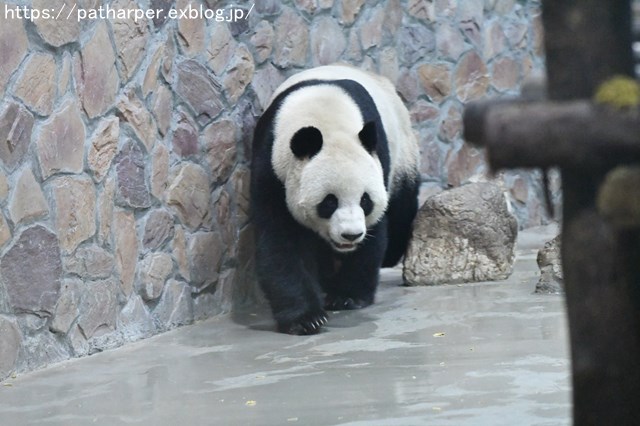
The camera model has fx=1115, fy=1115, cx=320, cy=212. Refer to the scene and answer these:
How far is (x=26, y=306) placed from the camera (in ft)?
15.4

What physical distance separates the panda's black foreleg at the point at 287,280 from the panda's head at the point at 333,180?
5.3 inches

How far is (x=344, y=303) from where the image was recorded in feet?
20.2

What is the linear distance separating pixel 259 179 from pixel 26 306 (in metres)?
1.59

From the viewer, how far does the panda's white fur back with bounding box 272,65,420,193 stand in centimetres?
592

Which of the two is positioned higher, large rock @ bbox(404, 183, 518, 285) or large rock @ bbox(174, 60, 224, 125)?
large rock @ bbox(174, 60, 224, 125)

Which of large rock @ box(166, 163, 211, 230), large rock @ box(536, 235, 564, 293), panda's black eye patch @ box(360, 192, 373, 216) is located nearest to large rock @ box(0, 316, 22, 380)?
large rock @ box(166, 163, 211, 230)

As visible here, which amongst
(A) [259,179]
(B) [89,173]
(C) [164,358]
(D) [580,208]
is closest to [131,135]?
(B) [89,173]

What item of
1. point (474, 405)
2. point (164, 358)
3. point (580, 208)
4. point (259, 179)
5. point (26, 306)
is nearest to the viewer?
point (580, 208)

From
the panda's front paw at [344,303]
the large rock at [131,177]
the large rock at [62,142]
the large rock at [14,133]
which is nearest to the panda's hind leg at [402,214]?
the panda's front paw at [344,303]

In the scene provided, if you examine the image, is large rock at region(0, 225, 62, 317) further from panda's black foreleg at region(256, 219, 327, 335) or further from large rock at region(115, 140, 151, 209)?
panda's black foreleg at region(256, 219, 327, 335)

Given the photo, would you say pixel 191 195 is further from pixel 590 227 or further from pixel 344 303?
pixel 590 227

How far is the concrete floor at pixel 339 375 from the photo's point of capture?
12.5 ft

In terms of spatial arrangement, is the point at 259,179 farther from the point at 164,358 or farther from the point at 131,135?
the point at 164,358

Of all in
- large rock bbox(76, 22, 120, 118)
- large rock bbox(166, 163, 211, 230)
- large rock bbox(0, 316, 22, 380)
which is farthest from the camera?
large rock bbox(166, 163, 211, 230)
